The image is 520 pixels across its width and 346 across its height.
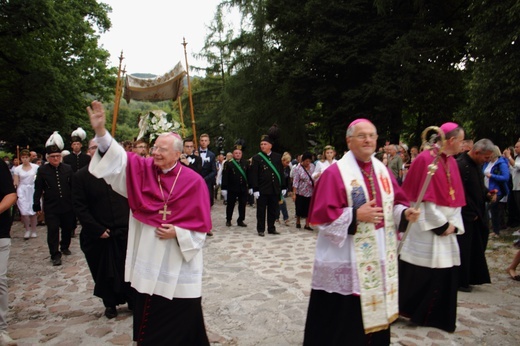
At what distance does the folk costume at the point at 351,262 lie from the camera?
139 inches

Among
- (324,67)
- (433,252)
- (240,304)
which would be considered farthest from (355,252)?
(324,67)

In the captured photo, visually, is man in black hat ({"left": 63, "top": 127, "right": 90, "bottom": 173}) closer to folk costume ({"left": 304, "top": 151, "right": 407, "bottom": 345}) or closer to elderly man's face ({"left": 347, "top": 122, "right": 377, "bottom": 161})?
folk costume ({"left": 304, "top": 151, "right": 407, "bottom": 345})

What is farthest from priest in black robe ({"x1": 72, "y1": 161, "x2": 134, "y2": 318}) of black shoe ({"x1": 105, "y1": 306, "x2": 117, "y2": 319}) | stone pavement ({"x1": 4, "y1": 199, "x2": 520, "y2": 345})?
stone pavement ({"x1": 4, "y1": 199, "x2": 520, "y2": 345})

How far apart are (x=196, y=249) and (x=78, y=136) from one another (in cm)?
726

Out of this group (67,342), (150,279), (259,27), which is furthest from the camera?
(259,27)

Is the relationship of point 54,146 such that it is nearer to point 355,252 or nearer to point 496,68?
point 355,252

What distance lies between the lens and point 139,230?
3865 mm

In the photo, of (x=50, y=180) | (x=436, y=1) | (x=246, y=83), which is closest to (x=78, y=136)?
(x=50, y=180)

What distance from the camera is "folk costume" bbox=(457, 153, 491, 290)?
5852 mm

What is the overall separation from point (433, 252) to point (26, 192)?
35.3 feet

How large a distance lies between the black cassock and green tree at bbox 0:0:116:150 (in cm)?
1728

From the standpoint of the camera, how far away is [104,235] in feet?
17.1

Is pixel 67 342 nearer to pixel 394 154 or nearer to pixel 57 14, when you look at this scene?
pixel 394 154

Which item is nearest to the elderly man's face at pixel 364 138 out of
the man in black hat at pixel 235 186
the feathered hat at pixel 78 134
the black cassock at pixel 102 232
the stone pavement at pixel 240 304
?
the stone pavement at pixel 240 304
